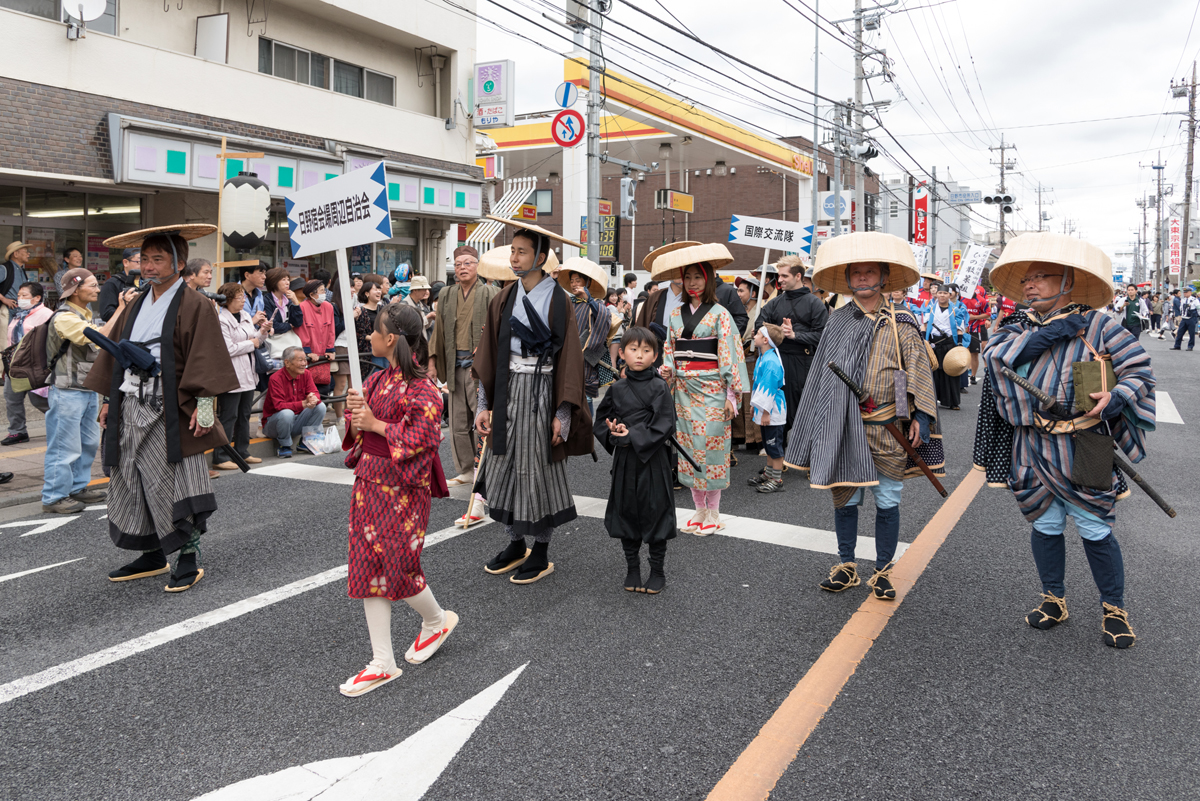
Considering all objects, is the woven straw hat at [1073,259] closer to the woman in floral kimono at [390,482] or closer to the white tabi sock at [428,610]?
the woman in floral kimono at [390,482]

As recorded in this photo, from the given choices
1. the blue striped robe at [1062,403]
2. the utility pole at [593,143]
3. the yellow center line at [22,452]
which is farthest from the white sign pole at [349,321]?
the utility pole at [593,143]

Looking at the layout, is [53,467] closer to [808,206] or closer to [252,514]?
[252,514]

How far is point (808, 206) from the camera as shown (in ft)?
130

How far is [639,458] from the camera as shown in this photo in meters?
4.66

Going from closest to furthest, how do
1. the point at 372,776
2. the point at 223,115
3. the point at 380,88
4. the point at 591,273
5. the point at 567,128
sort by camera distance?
the point at 372,776, the point at 591,273, the point at 223,115, the point at 567,128, the point at 380,88

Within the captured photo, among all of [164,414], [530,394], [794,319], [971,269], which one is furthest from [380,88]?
[530,394]

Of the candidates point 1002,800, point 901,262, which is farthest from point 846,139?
point 1002,800

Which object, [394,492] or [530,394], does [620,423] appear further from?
[394,492]

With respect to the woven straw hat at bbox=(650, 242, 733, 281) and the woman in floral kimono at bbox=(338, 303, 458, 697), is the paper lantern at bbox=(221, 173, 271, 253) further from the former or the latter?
the woman in floral kimono at bbox=(338, 303, 458, 697)

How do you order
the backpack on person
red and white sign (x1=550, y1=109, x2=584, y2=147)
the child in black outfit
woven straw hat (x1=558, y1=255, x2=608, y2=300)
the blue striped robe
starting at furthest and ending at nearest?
1. red and white sign (x1=550, y1=109, x2=584, y2=147)
2. the backpack on person
3. woven straw hat (x1=558, y1=255, x2=608, y2=300)
4. the child in black outfit
5. the blue striped robe

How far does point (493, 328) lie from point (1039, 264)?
2.73 metres

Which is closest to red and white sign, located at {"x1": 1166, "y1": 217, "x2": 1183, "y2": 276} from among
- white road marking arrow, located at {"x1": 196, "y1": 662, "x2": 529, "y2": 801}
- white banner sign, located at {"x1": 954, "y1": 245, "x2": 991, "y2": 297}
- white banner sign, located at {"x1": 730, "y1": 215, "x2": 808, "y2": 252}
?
white banner sign, located at {"x1": 954, "y1": 245, "x2": 991, "y2": 297}

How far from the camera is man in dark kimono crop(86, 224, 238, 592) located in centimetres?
466

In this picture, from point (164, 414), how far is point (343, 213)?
1626 millimetres
